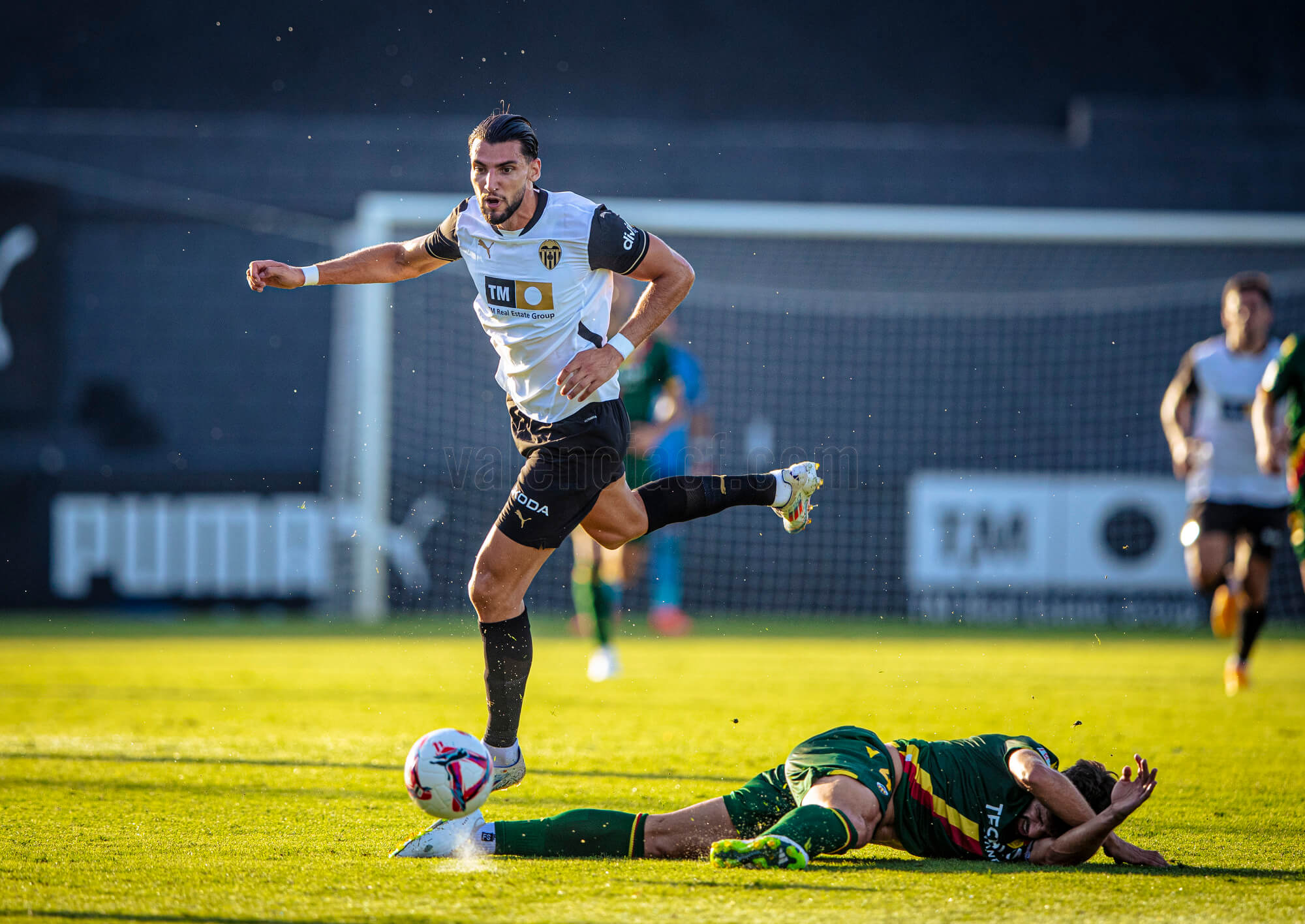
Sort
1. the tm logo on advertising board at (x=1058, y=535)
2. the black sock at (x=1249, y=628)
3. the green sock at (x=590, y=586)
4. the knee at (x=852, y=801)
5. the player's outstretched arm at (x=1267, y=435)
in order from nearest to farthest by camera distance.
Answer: the knee at (x=852, y=801) → the player's outstretched arm at (x=1267, y=435) → the black sock at (x=1249, y=628) → the green sock at (x=590, y=586) → the tm logo on advertising board at (x=1058, y=535)

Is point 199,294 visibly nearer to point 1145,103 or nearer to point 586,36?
point 586,36

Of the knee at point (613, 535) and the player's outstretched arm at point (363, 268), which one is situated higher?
the player's outstretched arm at point (363, 268)

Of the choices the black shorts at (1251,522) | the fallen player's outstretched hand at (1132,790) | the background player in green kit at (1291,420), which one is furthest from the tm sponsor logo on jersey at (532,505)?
the black shorts at (1251,522)

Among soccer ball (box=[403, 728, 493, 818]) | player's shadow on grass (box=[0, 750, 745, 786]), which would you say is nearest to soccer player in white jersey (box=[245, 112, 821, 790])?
player's shadow on grass (box=[0, 750, 745, 786])

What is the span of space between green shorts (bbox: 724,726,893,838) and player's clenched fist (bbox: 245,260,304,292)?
2315 mm

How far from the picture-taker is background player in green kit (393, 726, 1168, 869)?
357 cm

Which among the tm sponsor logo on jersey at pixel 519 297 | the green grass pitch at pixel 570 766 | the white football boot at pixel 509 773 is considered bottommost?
the green grass pitch at pixel 570 766

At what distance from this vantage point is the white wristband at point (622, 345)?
4434 millimetres

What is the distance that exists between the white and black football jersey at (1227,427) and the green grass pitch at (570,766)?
1.19m

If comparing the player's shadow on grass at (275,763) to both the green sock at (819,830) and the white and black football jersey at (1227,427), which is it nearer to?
the green sock at (819,830)

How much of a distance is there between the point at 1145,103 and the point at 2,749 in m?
15.6

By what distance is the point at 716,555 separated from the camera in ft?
45.9

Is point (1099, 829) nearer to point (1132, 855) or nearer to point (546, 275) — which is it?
point (1132, 855)

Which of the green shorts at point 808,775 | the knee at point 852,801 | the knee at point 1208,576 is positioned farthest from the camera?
the knee at point 1208,576
